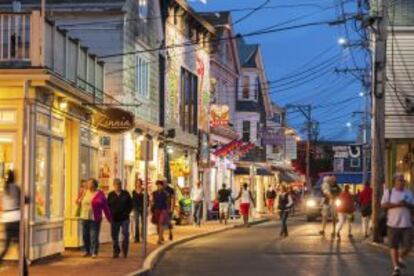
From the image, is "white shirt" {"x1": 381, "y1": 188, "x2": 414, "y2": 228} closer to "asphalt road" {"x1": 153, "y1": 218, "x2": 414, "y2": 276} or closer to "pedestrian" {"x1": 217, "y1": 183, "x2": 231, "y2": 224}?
"asphalt road" {"x1": 153, "y1": 218, "x2": 414, "y2": 276}

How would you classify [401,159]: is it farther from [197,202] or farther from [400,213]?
[400,213]

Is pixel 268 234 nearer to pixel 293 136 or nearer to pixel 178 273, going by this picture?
pixel 178 273

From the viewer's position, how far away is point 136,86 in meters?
29.9

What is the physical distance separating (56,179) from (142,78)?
11.4 meters

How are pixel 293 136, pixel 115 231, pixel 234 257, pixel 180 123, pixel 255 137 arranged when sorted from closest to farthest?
pixel 115 231 < pixel 234 257 < pixel 180 123 < pixel 255 137 < pixel 293 136

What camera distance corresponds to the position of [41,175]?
1891 cm

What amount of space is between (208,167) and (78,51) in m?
22.6

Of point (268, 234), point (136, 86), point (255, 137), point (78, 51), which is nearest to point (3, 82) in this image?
point (78, 51)

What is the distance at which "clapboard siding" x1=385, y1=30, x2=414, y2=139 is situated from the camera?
102 ft

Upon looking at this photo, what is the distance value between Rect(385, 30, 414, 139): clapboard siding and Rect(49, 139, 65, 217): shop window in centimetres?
1464

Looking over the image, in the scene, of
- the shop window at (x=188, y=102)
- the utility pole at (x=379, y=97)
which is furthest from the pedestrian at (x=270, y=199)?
the utility pole at (x=379, y=97)

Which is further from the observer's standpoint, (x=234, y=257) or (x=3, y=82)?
(x=234, y=257)

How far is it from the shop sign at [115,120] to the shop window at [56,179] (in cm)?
273

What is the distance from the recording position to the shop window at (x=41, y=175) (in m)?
18.5
